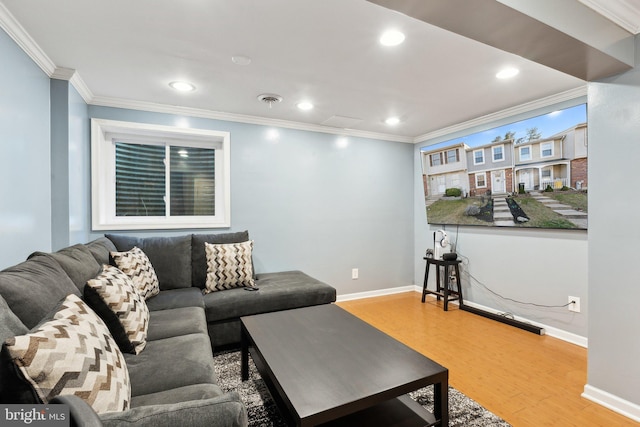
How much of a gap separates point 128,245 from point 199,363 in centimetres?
188

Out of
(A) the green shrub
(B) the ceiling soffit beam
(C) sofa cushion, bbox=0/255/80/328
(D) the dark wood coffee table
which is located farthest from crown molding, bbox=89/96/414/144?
(B) the ceiling soffit beam

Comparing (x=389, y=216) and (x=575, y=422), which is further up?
(x=389, y=216)

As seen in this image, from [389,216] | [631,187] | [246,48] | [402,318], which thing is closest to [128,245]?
[246,48]

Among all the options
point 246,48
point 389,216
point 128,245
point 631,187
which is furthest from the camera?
A: point 389,216

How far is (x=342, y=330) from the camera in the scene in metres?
1.91

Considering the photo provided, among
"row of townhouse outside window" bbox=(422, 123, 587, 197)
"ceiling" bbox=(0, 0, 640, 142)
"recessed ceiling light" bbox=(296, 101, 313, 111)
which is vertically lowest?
"row of townhouse outside window" bbox=(422, 123, 587, 197)

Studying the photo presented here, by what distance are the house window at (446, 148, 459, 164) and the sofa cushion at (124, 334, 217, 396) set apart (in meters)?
3.51

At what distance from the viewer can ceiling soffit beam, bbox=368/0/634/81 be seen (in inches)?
48.3

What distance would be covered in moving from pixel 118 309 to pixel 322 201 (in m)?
2.75

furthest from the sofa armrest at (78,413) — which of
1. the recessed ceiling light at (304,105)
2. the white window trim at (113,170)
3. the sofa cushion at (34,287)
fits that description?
the recessed ceiling light at (304,105)

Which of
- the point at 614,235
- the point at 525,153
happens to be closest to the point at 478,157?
the point at 525,153

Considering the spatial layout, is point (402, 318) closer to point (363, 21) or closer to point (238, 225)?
point (238, 225)

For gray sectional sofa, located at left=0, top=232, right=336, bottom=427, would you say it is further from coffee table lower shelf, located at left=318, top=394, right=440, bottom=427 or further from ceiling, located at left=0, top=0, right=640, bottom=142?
ceiling, located at left=0, top=0, right=640, bottom=142

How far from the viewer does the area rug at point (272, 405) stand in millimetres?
1728
